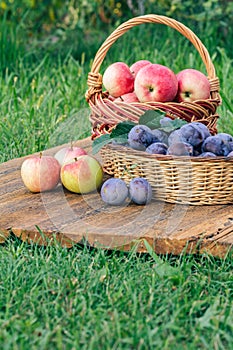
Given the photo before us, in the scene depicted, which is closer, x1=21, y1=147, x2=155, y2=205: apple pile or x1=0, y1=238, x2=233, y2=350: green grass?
x1=0, y1=238, x2=233, y2=350: green grass

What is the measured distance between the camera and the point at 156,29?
536 cm

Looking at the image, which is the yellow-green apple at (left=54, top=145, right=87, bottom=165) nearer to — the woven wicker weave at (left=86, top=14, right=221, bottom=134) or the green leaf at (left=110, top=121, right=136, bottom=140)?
the woven wicker weave at (left=86, top=14, right=221, bottom=134)

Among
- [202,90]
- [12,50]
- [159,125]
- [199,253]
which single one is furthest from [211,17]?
[199,253]

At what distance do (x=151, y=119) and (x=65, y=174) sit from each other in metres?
0.41

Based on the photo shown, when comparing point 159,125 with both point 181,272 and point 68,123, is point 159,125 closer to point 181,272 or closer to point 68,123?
point 181,272

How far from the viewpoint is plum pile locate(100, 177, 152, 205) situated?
2.49 meters

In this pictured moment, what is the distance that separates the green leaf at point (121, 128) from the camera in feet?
8.53

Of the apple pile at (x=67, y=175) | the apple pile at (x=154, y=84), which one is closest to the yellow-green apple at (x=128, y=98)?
the apple pile at (x=154, y=84)

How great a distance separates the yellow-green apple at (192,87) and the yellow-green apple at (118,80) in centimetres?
22

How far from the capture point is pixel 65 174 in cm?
266

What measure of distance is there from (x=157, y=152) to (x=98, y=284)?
0.65m

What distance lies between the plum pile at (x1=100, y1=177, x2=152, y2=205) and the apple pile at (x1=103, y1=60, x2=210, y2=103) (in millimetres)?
449

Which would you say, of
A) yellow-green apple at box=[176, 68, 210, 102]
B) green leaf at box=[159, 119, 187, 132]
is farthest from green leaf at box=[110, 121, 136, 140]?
yellow-green apple at box=[176, 68, 210, 102]

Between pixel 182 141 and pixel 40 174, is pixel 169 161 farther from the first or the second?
pixel 40 174
